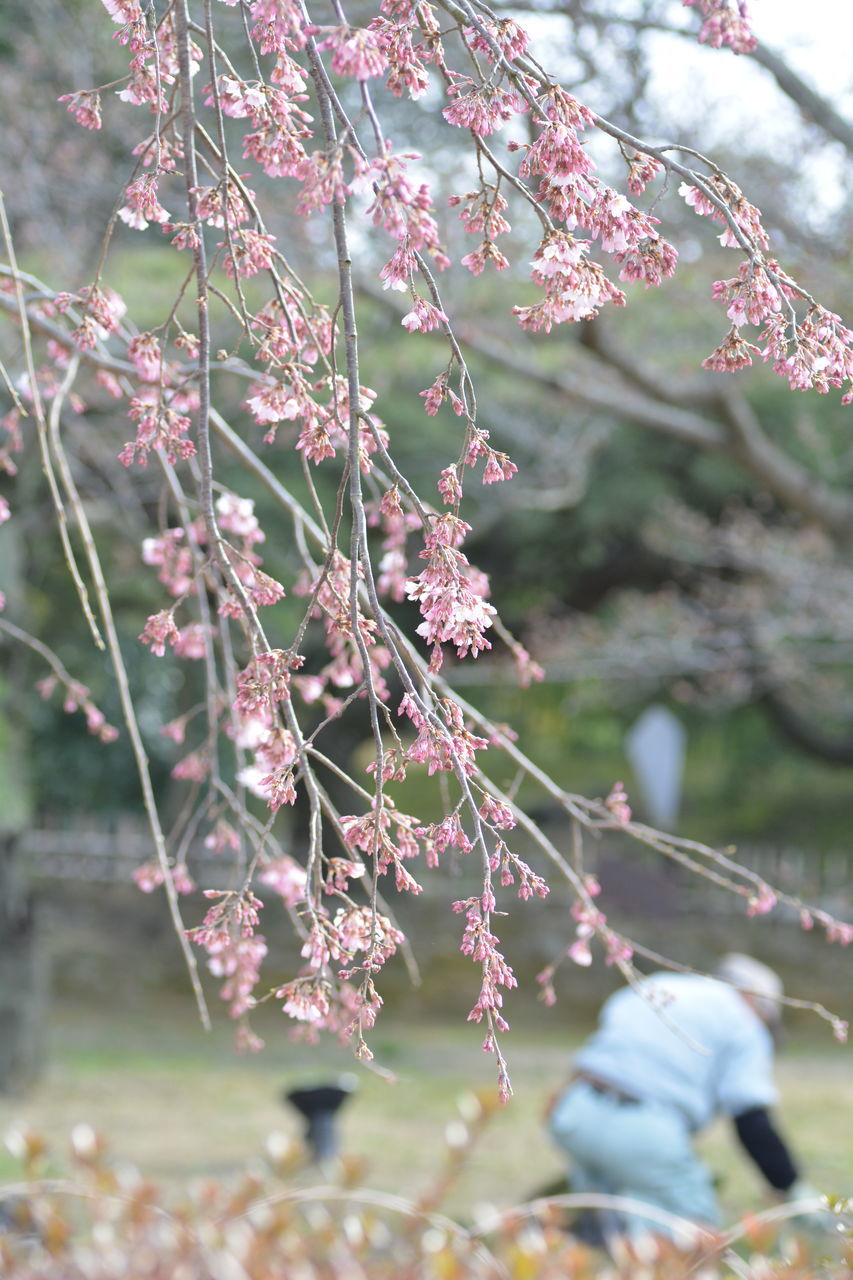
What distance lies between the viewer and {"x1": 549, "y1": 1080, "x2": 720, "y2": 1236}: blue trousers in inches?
142

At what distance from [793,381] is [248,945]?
82cm

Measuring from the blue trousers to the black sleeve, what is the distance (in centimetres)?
17

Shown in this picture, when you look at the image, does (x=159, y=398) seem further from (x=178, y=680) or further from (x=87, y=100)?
(x=178, y=680)

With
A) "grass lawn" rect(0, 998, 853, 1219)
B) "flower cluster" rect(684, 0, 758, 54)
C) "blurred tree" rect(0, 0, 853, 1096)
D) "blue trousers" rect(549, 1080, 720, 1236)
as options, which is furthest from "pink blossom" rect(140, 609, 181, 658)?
"grass lawn" rect(0, 998, 853, 1219)

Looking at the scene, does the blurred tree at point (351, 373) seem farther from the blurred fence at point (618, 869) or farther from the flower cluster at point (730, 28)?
the blurred fence at point (618, 869)

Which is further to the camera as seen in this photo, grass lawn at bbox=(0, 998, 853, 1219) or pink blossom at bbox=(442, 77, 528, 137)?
grass lawn at bbox=(0, 998, 853, 1219)

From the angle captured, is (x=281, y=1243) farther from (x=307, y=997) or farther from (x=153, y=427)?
(x=153, y=427)

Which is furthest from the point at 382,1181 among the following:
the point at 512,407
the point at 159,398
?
the point at 512,407

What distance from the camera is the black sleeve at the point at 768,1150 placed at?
143 inches

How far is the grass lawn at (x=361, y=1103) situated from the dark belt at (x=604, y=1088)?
281 millimetres

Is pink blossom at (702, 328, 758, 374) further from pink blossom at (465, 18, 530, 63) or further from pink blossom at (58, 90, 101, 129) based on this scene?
pink blossom at (58, 90, 101, 129)

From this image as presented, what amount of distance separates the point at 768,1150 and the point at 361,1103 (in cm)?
341

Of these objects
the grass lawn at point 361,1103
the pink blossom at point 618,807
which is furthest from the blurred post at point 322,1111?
the pink blossom at point 618,807

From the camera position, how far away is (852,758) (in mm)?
11062
